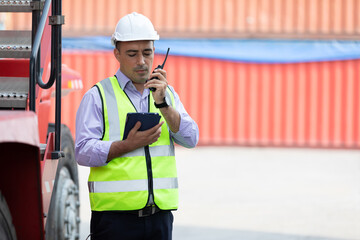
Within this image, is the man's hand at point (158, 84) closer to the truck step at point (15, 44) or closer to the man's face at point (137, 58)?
the man's face at point (137, 58)

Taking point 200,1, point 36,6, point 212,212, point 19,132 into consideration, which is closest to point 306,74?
point 200,1

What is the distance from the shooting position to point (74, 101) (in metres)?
16.7

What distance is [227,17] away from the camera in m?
16.6

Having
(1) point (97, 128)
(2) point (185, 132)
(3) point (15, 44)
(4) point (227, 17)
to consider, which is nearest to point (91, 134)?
(1) point (97, 128)

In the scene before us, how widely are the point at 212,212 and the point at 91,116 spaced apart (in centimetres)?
510

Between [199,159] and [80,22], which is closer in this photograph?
[199,159]

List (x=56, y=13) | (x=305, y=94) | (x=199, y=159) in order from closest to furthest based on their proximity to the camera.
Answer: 1. (x=56, y=13)
2. (x=199, y=159)
3. (x=305, y=94)

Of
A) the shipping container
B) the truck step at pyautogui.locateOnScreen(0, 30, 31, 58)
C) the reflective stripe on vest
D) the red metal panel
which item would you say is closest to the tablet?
the reflective stripe on vest

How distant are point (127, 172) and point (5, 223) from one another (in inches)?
24.0

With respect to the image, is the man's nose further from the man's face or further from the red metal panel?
the red metal panel

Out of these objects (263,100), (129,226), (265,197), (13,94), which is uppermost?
(13,94)

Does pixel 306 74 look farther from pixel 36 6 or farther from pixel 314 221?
pixel 36 6

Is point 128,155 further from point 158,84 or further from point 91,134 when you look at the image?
point 158,84

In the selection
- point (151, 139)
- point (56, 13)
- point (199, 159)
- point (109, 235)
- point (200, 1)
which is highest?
point (200, 1)
